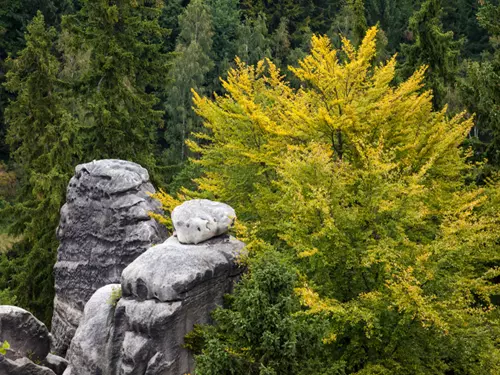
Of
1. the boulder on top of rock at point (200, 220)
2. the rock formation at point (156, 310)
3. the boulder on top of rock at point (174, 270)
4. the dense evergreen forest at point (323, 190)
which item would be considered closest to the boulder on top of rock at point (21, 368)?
the rock formation at point (156, 310)

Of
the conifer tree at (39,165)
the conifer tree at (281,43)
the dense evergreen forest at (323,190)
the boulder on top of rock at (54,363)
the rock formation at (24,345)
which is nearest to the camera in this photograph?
the dense evergreen forest at (323,190)

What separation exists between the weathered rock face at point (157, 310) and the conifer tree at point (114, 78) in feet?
35.2

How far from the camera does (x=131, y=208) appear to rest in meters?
19.8

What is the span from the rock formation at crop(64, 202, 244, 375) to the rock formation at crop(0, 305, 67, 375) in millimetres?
2815

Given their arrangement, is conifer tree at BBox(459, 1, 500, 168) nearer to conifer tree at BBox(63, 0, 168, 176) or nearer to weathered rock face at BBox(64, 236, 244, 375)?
weathered rock face at BBox(64, 236, 244, 375)

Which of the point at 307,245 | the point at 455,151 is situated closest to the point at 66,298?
the point at 307,245

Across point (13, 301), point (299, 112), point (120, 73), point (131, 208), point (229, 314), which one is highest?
point (299, 112)

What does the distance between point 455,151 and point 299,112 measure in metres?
5.23

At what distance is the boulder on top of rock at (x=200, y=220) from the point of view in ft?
47.3

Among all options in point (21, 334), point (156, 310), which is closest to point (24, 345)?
point (21, 334)

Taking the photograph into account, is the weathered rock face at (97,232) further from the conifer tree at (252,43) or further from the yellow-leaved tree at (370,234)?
the conifer tree at (252,43)

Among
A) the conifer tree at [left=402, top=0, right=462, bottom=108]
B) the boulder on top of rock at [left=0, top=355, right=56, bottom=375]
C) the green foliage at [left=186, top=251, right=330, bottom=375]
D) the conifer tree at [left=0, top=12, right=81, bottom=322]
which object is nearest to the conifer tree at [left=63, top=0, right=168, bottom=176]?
the conifer tree at [left=0, top=12, right=81, bottom=322]

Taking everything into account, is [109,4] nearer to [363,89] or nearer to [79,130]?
[79,130]

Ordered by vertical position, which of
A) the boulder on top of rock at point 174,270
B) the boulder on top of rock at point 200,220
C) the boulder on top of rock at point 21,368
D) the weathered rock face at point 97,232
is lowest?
the boulder on top of rock at point 21,368
